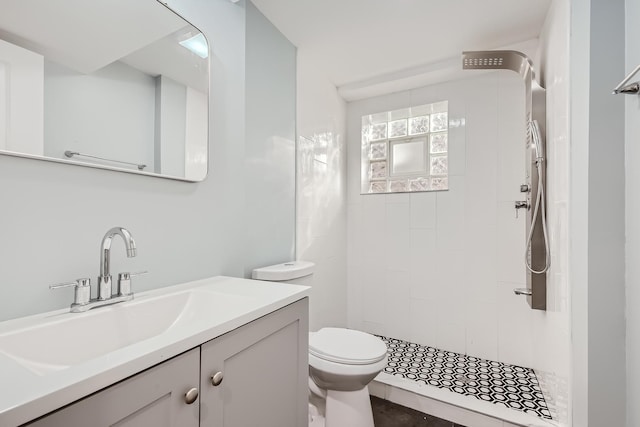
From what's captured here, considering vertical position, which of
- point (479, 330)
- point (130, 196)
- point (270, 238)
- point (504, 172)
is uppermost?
point (504, 172)

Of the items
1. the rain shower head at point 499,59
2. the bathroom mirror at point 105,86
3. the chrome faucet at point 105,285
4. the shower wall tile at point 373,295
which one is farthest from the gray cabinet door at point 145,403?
the shower wall tile at point 373,295

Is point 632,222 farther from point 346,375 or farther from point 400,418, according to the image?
point 400,418

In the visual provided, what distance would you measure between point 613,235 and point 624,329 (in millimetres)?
340

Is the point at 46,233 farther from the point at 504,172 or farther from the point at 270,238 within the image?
the point at 504,172

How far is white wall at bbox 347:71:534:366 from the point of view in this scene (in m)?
2.13

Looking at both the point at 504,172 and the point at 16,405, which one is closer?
the point at 16,405

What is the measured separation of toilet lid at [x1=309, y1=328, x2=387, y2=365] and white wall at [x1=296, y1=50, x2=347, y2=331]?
45 centimetres

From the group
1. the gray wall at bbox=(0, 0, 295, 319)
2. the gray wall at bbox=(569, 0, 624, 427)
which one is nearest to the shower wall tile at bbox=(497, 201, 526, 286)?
the gray wall at bbox=(569, 0, 624, 427)

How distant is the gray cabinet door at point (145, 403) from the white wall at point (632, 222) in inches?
54.9

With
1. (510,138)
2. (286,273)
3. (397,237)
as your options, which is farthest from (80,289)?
(510,138)

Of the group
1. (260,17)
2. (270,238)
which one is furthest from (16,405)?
(260,17)

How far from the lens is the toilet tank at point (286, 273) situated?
1.53 meters

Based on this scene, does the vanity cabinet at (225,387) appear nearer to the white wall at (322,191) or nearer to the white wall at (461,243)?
the white wall at (322,191)

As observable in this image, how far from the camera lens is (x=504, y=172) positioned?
2162mm
